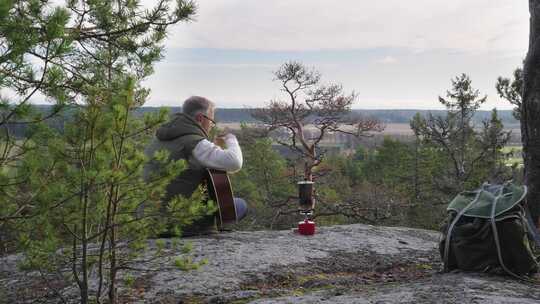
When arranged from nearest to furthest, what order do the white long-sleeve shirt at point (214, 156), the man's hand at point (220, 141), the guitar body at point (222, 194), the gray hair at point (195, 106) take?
the white long-sleeve shirt at point (214, 156), the guitar body at point (222, 194), the gray hair at point (195, 106), the man's hand at point (220, 141)

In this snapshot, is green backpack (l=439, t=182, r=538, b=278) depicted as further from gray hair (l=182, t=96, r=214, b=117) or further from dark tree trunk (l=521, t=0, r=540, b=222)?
gray hair (l=182, t=96, r=214, b=117)

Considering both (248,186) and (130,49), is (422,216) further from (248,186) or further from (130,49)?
(130,49)

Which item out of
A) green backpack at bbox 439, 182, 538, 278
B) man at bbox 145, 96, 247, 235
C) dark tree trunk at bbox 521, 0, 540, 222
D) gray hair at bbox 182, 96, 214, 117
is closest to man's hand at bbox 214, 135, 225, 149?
man at bbox 145, 96, 247, 235

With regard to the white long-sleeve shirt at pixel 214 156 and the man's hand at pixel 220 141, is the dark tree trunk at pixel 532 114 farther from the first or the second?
the man's hand at pixel 220 141

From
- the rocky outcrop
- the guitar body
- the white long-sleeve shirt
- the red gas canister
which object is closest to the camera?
the rocky outcrop

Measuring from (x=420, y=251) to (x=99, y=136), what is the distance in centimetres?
365

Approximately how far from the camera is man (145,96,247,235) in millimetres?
5102

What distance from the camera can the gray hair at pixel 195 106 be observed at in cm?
532

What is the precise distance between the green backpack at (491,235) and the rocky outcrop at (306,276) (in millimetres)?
132

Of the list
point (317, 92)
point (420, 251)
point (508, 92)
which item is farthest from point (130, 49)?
point (508, 92)

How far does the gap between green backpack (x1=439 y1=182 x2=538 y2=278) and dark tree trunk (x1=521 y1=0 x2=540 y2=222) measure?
0.69 m

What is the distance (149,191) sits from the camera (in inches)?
129

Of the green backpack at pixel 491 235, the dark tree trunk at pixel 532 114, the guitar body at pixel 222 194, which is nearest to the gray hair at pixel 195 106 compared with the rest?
the guitar body at pixel 222 194

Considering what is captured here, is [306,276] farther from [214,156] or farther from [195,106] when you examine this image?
[195,106]
